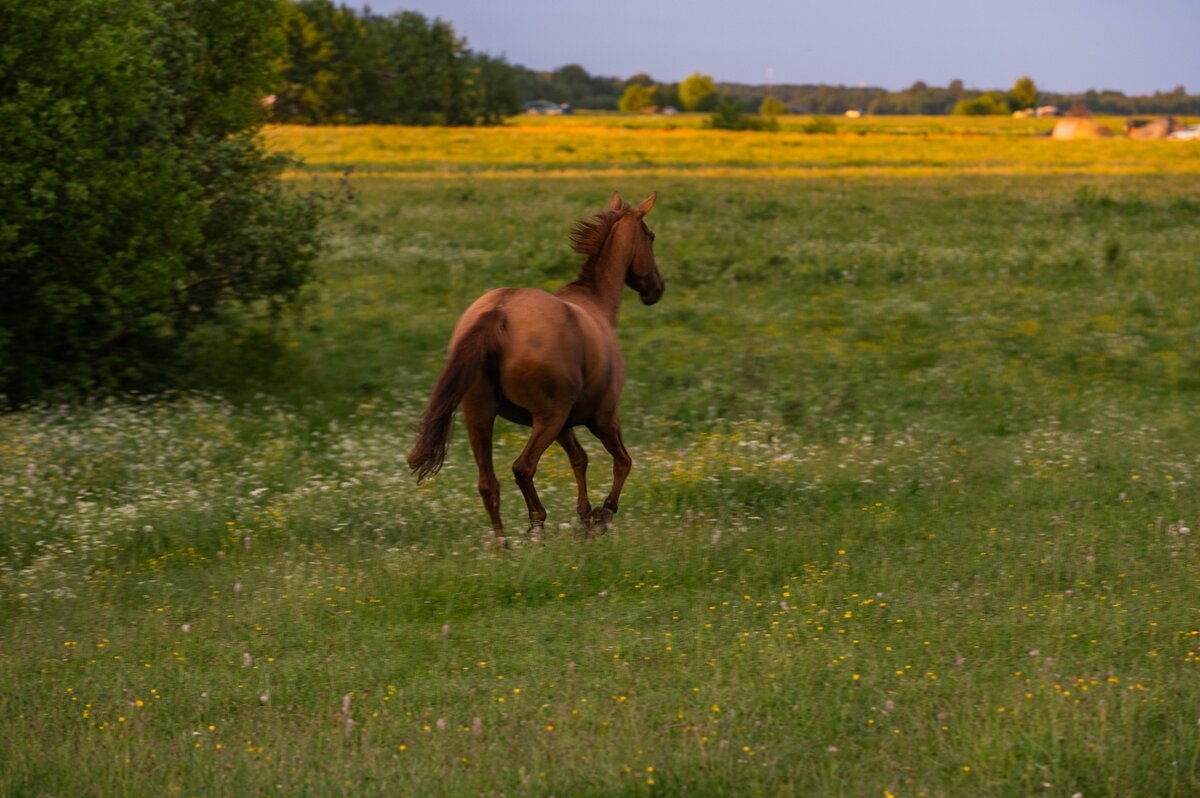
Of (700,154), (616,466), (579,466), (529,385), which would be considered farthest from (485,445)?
(700,154)

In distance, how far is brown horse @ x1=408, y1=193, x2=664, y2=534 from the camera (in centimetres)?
877

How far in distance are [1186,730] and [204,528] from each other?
278 inches

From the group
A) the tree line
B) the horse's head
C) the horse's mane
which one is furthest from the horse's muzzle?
the tree line

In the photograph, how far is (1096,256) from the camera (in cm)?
2477

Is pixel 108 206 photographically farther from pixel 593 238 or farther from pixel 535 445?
pixel 535 445

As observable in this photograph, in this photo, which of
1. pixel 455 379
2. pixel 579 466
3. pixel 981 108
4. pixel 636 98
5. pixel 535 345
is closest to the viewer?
pixel 455 379

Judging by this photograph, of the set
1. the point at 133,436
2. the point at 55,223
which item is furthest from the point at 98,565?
the point at 55,223

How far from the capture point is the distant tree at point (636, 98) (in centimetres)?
19175

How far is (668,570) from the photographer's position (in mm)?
8367

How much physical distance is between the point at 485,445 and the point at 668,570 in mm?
1678

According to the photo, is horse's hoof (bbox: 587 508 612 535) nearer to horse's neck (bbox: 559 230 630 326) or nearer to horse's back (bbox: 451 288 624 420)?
horse's back (bbox: 451 288 624 420)

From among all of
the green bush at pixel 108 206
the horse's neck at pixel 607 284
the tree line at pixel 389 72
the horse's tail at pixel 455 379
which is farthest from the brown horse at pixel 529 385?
the tree line at pixel 389 72

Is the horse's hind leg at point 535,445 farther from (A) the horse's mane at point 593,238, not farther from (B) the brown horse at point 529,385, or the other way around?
(A) the horse's mane at point 593,238

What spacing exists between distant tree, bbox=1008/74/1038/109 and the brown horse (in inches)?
7640
